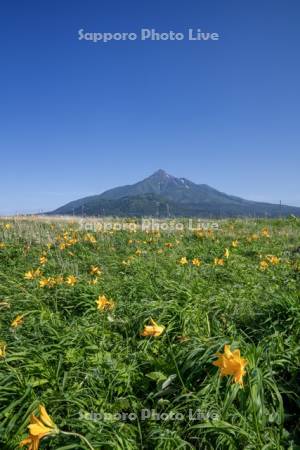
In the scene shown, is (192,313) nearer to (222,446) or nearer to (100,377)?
(100,377)

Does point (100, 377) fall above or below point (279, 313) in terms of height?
below

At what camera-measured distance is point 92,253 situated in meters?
8.10

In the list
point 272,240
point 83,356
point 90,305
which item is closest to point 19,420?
point 83,356

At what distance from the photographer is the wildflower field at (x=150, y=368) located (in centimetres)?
223

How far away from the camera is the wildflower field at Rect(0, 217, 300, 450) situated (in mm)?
2229

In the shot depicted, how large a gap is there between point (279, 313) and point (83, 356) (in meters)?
2.03

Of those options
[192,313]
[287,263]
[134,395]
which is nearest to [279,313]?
[192,313]

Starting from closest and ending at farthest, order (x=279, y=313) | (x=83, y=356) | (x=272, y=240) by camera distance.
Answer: (x=83, y=356), (x=279, y=313), (x=272, y=240)

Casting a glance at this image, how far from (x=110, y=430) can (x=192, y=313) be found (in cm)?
169

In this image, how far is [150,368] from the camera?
3037 millimetres

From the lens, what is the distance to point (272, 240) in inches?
407

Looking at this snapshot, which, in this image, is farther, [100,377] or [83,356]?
[83,356]

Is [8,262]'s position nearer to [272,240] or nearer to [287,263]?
[287,263]

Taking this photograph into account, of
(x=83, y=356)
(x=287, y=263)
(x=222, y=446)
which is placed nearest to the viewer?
(x=222, y=446)
